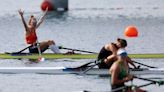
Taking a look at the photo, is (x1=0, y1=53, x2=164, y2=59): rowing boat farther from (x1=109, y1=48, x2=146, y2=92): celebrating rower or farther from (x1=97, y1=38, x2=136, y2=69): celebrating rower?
(x1=109, y1=48, x2=146, y2=92): celebrating rower

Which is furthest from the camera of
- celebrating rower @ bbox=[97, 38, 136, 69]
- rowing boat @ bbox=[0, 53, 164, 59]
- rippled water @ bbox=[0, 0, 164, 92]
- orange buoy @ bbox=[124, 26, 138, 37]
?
orange buoy @ bbox=[124, 26, 138, 37]

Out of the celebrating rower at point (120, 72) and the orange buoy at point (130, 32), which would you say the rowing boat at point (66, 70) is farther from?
the orange buoy at point (130, 32)

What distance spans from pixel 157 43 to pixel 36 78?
17.1 m

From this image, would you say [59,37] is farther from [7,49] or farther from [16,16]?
[16,16]

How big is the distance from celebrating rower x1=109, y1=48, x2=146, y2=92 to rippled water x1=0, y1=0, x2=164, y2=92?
4.99 meters

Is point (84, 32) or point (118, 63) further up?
point (118, 63)

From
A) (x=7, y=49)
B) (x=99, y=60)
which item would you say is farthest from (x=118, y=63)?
(x=7, y=49)

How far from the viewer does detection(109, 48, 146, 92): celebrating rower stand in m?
21.0

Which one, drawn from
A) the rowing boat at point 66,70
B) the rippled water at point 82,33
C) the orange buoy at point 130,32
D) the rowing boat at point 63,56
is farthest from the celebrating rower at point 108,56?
the orange buoy at point 130,32

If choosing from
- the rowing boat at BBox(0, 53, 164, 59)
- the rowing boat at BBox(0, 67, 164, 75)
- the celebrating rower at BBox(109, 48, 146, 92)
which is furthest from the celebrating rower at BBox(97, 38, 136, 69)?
the rowing boat at BBox(0, 53, 164, 59)

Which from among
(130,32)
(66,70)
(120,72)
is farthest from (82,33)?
(120,72)

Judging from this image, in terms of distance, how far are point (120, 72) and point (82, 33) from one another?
33.7 m

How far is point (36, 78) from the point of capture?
1172 inches

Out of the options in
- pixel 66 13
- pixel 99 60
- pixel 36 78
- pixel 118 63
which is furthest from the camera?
pixel 66 13
